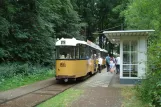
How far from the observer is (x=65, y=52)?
59.8 ft

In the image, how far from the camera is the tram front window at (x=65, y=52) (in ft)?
59.4

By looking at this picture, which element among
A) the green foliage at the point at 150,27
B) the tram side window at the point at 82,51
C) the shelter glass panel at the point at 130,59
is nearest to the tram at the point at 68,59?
the tram side window at the point at 82,51

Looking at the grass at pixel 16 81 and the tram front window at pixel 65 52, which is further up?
the tram front window at pixel 65 52

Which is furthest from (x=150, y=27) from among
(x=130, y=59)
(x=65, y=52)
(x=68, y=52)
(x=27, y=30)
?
(x=27, y=30)

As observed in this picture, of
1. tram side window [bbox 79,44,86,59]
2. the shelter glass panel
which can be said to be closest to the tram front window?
tram side window [bbox 79,44,86,59]

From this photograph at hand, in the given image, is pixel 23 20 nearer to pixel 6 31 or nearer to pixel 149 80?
pixel 6 31

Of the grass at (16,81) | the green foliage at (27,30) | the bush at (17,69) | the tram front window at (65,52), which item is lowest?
the grass at (16,81)

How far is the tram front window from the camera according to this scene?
18094mm

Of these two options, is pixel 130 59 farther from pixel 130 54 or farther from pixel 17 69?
pixel 17 69

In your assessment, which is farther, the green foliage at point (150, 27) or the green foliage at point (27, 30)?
the green foliage at point (27, 30)

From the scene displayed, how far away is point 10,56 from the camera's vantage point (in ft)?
72.6

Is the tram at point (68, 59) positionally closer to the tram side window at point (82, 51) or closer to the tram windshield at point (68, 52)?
the tram windshield at point (68, 52)

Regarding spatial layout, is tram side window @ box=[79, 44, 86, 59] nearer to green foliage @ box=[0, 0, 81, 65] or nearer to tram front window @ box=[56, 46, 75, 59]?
tram front window @ box=[56, 46, 75, 59]

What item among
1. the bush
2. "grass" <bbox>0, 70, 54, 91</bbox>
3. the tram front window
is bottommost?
"grass" <bbox>0, 70, 54, 91</bbox>
